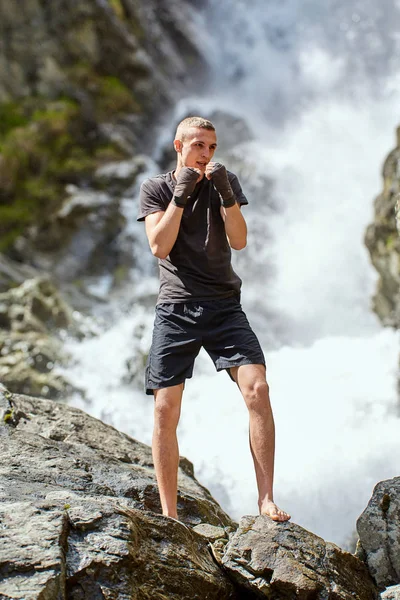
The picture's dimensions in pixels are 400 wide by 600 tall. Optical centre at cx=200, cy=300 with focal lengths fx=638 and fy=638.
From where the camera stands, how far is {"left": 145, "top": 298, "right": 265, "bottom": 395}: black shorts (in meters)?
3.65

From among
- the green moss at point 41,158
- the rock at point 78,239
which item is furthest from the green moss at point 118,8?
the rock at point 78,239

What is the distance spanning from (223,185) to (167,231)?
41cm

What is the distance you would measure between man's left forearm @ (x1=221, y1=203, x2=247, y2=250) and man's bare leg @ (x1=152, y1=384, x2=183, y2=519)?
0.93 m

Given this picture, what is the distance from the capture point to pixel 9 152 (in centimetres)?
1741

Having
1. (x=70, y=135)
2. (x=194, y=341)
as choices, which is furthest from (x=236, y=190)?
(x=70, y=135)

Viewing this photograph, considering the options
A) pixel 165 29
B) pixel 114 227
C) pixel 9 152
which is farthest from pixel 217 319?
pixel 165 29

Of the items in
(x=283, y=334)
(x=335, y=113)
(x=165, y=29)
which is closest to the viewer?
(x=283, y=334)

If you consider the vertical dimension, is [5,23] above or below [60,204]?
above

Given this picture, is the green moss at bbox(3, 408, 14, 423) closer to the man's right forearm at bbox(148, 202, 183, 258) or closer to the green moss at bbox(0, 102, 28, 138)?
the man's right forearm at bbox(148, 202, 183, 258)

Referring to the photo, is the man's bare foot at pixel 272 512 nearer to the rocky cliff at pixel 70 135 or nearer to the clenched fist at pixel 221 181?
the clenched fist at pixel 221 181

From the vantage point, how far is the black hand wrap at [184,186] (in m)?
3.60

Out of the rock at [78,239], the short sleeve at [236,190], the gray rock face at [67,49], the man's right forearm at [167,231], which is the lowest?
the man's right forearm at [167,231]

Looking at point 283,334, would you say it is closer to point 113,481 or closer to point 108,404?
point 108,404

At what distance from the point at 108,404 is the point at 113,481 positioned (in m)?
6.20
